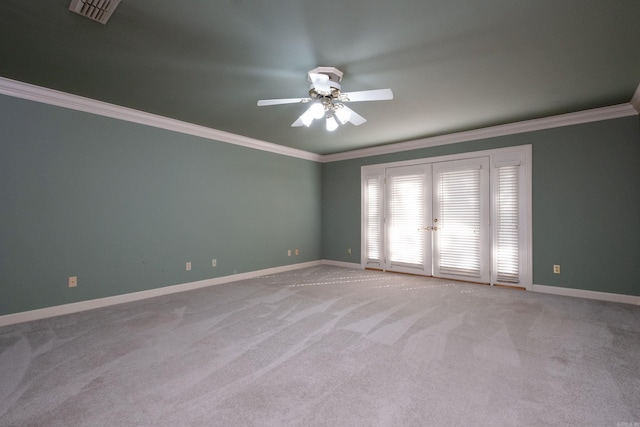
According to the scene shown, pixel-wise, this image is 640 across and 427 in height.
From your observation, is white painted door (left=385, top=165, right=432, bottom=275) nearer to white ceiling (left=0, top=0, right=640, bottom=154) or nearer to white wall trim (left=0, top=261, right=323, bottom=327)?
white ceiling (left=0, top=0, right=640, bottom=154)

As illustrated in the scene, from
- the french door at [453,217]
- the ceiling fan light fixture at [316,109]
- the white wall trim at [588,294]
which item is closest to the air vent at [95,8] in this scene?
the ceiling fan light fixture at [316,109]

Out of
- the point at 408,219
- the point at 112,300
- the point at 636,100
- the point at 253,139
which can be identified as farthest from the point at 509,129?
the point at 112,300

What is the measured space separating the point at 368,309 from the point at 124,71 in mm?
3648

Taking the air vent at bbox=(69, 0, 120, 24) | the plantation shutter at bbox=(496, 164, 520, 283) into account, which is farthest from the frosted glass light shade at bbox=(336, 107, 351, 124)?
the plantation shutter at bbox=(496, 164, 520, 283)

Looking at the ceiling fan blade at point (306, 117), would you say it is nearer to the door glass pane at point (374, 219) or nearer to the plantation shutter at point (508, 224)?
the door glass pane at point (374, 219)

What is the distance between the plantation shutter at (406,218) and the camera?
18.4 ft

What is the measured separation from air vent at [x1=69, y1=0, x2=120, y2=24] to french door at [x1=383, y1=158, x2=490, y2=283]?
489cm

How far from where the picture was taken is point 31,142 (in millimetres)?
3311

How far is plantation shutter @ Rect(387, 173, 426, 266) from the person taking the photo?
18.4 ft

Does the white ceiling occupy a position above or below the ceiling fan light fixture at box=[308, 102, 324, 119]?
above

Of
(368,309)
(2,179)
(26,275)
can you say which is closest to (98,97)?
(2,179)

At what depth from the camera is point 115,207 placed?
3906 millimetres

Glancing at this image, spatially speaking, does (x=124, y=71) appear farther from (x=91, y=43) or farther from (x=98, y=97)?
(x=98, y=97)

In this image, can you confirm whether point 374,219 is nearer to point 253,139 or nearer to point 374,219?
point 374,219
